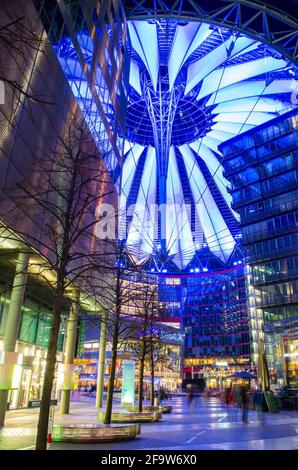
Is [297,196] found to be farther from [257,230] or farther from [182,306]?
[182,306]

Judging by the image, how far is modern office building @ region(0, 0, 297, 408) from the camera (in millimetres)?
17328

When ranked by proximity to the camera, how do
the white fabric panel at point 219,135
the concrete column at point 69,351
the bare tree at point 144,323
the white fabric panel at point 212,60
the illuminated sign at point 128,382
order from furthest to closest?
the white fabric panel at point 219,135, the white fabric panel at point 212,60, the illuminated sign at point 128,382, the concrete column at point 69,351, the bare tree at point 144,323

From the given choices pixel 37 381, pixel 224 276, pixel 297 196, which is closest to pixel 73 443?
pixel 37 381

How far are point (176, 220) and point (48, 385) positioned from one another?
9281cm

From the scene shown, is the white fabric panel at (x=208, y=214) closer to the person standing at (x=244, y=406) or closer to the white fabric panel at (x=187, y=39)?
Answer: the white fabric panel at (x=187, y=39)

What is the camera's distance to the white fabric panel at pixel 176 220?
89.8m

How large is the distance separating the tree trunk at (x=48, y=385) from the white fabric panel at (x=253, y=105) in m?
62.5

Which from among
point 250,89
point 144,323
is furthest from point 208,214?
point 144,323

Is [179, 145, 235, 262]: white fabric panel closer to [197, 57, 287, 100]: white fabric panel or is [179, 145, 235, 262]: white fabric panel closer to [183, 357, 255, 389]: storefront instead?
[197, 57, 287, 100]: white fabric panel

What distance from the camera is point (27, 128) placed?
16984mm

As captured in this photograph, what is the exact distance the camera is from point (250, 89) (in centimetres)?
5994

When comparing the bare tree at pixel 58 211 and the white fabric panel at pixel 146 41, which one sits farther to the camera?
the white fabric panel at pixel 146 41

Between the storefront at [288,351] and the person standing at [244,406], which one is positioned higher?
the storefront at [288,351]

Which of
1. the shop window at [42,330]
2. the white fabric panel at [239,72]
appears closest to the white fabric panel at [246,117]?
the white fabric panel at [239,72]
